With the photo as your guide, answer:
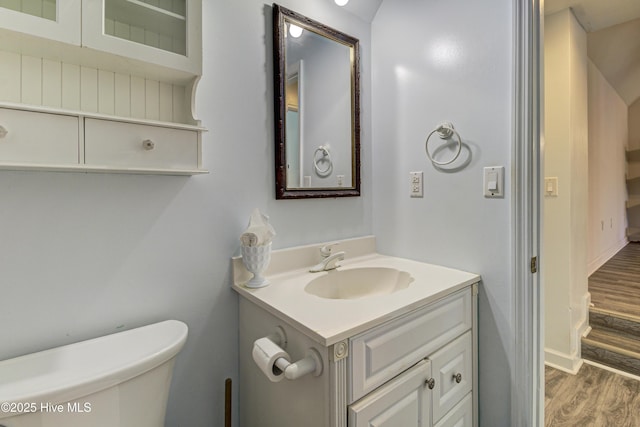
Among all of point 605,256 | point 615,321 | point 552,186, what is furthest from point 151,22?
point 605,256

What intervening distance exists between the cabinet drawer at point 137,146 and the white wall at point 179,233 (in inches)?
4.8

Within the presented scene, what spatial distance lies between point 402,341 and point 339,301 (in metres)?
0.23

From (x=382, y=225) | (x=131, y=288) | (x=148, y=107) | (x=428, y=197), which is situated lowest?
(x=131, y=288)

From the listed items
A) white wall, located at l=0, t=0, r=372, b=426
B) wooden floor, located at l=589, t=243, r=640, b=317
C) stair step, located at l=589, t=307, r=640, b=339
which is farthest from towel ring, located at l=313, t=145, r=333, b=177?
wooden floor, located at l=589, t=243, r=640, b=317

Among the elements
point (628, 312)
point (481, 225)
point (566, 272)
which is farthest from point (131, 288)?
point (628, 312)

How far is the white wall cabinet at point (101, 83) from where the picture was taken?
77cm

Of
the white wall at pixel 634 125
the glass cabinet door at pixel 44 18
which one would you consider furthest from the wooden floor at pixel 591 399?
the white wall at pixel 634 125

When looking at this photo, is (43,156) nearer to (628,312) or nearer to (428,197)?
(428,197)

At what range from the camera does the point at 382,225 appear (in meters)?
1.70

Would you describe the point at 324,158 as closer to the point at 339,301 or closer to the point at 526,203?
→ the point at 339,301

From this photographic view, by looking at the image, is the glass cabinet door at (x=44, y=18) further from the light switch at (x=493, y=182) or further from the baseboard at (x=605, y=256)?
the baseboard at (x=605, y=256)

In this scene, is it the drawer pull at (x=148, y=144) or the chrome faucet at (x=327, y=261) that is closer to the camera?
the drawer pull at (x=148, y=144)

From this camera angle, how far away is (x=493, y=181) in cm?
124

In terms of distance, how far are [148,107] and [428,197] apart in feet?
3.90
